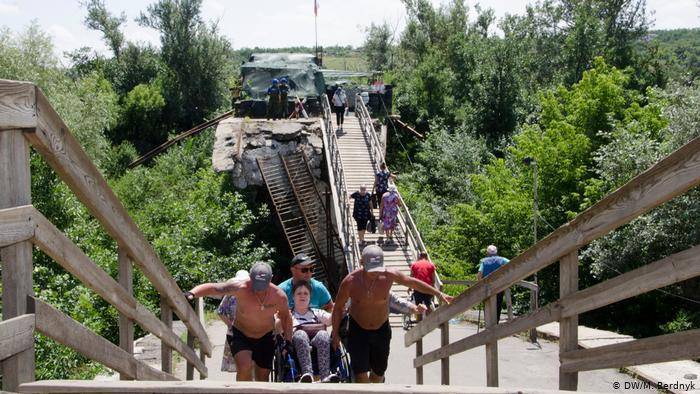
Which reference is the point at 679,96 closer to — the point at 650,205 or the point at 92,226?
the point at 92,226

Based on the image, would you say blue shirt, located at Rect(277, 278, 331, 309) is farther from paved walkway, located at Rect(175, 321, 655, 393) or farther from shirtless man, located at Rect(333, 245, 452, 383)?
paved walkway, located at Rect(175, 321, 655, 393)

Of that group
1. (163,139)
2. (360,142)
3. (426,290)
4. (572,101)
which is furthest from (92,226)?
(163,139)

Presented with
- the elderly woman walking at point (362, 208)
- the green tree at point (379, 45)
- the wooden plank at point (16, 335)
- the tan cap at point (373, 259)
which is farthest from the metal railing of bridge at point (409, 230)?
the green tree at point (379, 45)

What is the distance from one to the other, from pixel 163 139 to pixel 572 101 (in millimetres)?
23252

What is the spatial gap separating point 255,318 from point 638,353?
11.4ft

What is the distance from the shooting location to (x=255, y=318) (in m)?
6.20

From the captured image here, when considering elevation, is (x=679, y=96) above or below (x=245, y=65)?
below

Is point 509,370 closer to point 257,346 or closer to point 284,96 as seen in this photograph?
point 257,346

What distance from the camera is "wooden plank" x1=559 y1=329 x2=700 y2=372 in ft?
9.80

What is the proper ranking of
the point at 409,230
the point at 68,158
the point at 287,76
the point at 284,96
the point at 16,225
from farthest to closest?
the point at 287,76 → the point at 284,96 → the point at 409,230 → the point at 68,158 → the point at 16,225

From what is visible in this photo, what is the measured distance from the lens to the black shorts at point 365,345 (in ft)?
21.1

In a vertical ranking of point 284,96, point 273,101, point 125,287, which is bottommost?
point 125,287

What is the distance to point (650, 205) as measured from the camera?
3.15 m

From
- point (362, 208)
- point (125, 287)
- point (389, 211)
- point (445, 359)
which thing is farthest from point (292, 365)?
point (389, 211)
